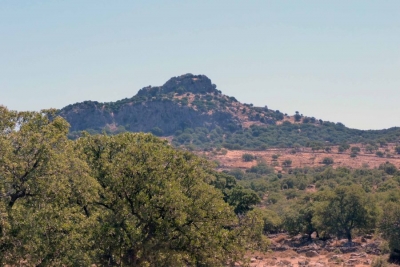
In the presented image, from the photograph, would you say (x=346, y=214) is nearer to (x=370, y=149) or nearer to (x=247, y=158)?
(x=247, y=158)

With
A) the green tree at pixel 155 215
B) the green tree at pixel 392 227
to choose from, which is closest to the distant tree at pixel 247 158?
the green tree at pixel 392 227

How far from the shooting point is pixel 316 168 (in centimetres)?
13825

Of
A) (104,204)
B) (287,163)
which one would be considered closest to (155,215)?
(104,204)

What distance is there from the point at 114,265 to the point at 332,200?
4540cm

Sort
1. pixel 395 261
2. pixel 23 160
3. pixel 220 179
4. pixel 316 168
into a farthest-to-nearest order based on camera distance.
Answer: pixel 316 168 → pixel 220 179 → pixel 395 261 → pixel 23 160

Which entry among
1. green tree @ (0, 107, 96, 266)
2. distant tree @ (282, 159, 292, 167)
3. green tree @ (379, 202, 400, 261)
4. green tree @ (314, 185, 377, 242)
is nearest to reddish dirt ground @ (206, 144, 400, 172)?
distant tree @ (282, 159, 292, 167)

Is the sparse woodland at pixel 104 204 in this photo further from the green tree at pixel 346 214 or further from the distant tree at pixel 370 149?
the distant tree at pixel 370 149

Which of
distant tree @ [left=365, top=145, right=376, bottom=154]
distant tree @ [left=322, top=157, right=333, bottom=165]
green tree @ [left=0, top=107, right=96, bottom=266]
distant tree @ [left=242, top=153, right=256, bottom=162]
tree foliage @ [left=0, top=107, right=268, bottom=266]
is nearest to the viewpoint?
green tree @ [left=0, top=107, right=96, bottom=266]

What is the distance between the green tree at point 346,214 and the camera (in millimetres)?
58625

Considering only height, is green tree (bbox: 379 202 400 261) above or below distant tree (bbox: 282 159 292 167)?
below

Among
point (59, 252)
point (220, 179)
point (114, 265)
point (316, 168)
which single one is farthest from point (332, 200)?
point (316, 168)

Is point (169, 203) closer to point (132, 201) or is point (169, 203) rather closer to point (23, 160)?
point (132, 201)

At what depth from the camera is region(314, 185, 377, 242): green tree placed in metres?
58.6

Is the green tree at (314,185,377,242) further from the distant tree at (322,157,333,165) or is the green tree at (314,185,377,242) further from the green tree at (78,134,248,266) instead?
the distant tree at (322,157,333,165)
